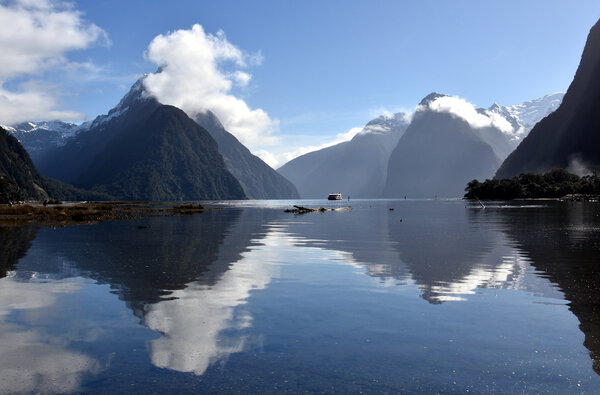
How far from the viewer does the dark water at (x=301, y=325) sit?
11922 mm

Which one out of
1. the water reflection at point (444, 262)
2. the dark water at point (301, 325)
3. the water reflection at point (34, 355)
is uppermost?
the water reflection at point (444, 262)

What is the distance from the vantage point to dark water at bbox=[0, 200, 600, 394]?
39.1 ft

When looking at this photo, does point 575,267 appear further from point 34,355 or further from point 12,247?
point 12,247

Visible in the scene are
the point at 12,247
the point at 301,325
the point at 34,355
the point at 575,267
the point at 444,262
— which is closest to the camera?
the point at 34,355

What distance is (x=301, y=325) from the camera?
55.5ft

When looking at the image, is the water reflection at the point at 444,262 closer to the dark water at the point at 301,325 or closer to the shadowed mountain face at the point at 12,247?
the dark water at the point at 301,325

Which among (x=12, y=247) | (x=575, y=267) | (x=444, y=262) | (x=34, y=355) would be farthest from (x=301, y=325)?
(x=12, y=247)

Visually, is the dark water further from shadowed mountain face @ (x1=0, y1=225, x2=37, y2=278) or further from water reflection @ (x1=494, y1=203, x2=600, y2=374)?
shadowed mountain face @ (x1=0, y1=225, x2=37, y2=278)

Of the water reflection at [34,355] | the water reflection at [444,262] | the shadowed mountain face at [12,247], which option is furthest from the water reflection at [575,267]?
the shadowed mountain face at [12,247]

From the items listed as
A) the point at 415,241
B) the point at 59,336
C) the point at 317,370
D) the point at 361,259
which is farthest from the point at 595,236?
the point at 59,336

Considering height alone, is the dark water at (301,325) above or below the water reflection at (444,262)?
below

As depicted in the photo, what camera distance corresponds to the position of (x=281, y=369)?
41.0ft

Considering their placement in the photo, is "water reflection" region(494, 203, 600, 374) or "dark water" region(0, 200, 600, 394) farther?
"water reflection" region(494, 203, 600, 374)

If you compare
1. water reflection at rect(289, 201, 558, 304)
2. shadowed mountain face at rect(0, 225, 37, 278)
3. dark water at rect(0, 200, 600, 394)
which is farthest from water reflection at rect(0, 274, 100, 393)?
water reflection at rect(289, 201, 558, 304)
